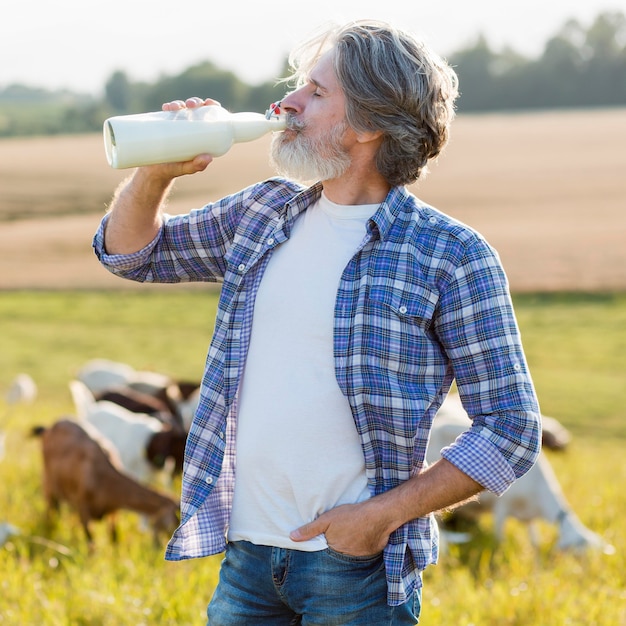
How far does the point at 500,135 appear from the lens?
195 ft

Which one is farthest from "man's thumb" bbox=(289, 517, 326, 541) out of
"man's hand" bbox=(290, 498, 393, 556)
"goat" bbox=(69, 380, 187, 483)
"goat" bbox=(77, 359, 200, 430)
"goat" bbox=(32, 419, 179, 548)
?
"goat" bbox=(77, 359, 200, 430)

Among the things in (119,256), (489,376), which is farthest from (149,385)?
(489,376)

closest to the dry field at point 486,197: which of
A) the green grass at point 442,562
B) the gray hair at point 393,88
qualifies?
the green grass at point 442,562

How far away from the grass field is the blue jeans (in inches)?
42.8

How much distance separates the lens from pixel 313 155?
2.50m

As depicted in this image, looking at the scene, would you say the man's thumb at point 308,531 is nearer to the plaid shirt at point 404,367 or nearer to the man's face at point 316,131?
the plaid shirt at point 404,367

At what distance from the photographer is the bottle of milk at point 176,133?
2330 mm

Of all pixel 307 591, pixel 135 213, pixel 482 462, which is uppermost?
pixel 135 213

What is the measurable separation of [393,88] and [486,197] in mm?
42305

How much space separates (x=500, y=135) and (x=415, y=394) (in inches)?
2331

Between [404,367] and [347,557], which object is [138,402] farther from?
[404,367]

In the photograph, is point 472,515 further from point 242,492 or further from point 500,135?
point 500,135

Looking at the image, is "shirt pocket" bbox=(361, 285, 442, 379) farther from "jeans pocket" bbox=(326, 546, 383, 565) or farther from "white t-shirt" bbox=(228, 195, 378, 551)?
"jeans pocket" bbox=(326, 546, 383, 565)

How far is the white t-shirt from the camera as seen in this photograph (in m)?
2.38
